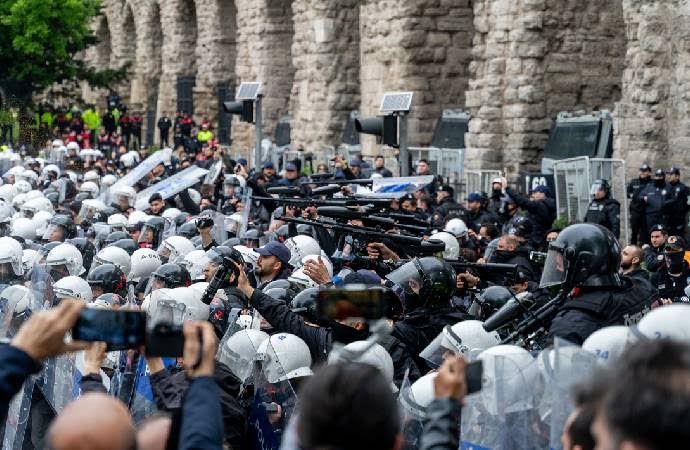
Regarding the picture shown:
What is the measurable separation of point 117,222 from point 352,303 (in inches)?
422

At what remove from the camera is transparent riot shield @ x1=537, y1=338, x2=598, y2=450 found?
409 centimetres

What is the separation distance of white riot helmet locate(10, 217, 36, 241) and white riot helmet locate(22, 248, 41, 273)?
8.12 ft

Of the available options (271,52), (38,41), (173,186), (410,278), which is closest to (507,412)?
(410,278)

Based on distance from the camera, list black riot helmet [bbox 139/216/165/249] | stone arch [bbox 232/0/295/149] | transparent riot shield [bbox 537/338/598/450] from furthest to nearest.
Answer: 1. stone arch [bbox 232/0/295/149]
2. black riot helmet [bbox 139/216/165/249]
3. transparent riot shield [bbox 537/338/598/450]

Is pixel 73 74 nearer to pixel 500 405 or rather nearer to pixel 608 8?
pixel 608 8

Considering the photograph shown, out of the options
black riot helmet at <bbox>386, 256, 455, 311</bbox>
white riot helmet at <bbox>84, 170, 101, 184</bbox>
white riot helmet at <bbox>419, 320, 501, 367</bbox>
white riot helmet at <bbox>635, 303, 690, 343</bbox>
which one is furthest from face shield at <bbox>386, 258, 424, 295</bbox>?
white riot helmet at <bbox>84, 170, 101, 184</bbox>

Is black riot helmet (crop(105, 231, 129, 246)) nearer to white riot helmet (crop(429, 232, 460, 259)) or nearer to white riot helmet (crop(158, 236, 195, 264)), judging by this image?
white riot helmet (crop(158, 236, 195, 264))

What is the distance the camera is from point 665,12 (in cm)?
1488

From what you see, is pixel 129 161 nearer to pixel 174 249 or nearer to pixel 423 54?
pixel 423 54

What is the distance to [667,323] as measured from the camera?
4516 millimetres

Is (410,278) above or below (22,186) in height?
above

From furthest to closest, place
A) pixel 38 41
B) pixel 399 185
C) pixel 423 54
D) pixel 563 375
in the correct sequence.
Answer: pixel 38 41
pixel 423 54
pixel 399 185
pixel 563 375

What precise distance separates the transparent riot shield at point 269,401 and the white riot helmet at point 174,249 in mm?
5421

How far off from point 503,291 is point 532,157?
37.4ft
